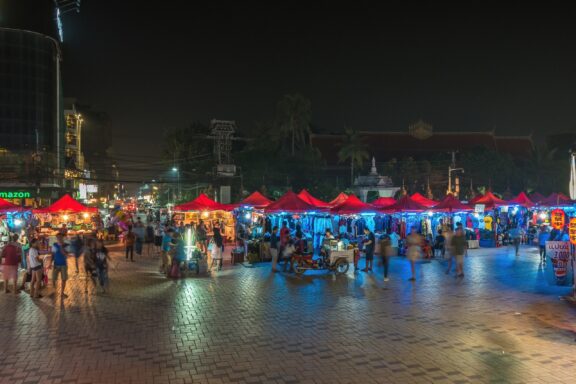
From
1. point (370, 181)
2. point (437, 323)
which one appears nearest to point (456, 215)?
point (370, 181)

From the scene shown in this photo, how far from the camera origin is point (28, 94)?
45750 millimetres

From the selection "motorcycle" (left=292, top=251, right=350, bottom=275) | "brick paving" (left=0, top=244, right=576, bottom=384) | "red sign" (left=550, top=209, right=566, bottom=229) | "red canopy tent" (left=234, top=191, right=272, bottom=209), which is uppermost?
"red canopy tent" (left=234, top=191, right=272, bottom=209)

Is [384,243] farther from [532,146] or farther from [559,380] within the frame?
[532,146]

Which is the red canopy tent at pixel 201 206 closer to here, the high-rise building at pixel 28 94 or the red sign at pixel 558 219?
the red sign at pixel 558 219

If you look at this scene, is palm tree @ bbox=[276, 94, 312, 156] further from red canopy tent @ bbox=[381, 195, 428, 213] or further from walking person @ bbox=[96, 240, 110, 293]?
walking person @ bbox=[96, 240, 110, 293]

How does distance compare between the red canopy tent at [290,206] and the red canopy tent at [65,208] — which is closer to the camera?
the red canopy tent at [290,206]

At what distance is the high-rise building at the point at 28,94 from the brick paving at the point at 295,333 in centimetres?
3689

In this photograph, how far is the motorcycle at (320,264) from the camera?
14.4 m

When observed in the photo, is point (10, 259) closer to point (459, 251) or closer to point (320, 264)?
point (320, 264)

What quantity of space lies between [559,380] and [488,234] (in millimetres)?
18975

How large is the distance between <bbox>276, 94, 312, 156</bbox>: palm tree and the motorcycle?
34977 mm

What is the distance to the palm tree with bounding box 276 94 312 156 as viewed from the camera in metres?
49.5

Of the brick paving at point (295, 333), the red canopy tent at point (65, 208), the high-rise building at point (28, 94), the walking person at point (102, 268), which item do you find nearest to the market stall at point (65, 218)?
the red canopy tent at point (65, 208)

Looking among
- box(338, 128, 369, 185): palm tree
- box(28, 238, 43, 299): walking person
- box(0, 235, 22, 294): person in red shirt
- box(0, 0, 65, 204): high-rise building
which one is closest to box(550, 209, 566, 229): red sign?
box(28, 238, 43, 299): walking person
